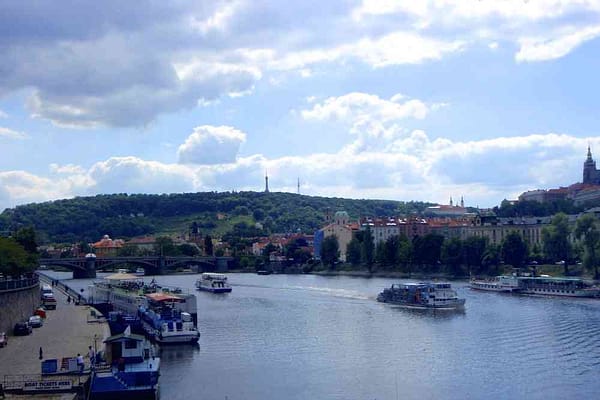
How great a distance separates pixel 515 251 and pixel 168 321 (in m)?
59.8

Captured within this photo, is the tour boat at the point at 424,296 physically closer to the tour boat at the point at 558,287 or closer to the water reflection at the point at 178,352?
the tour boat at the point at 558,287

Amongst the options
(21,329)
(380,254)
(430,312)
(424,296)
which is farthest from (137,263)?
(21,329)

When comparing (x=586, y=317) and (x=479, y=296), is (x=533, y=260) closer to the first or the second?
(x=479, y=296)

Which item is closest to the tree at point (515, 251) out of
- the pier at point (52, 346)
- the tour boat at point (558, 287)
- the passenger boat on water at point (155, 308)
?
the tour boat at point (558, 287)

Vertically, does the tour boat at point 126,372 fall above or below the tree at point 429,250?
below

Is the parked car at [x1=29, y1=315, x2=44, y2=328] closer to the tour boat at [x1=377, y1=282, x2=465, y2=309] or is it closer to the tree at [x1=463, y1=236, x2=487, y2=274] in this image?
the tour boat at [x1=377, y1=282, x2=465, y2=309]

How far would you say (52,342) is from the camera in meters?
40.5

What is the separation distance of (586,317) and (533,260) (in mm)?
44375

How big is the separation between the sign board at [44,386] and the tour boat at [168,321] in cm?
1720

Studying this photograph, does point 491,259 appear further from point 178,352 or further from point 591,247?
point 178,352

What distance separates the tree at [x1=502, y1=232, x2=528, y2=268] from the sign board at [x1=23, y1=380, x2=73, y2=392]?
75956mm

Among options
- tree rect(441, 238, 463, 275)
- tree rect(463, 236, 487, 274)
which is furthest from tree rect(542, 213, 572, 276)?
tree rect(441, 238, 463, 275)

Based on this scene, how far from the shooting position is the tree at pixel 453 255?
102750 millimetres

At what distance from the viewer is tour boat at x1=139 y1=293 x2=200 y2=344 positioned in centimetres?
4628
